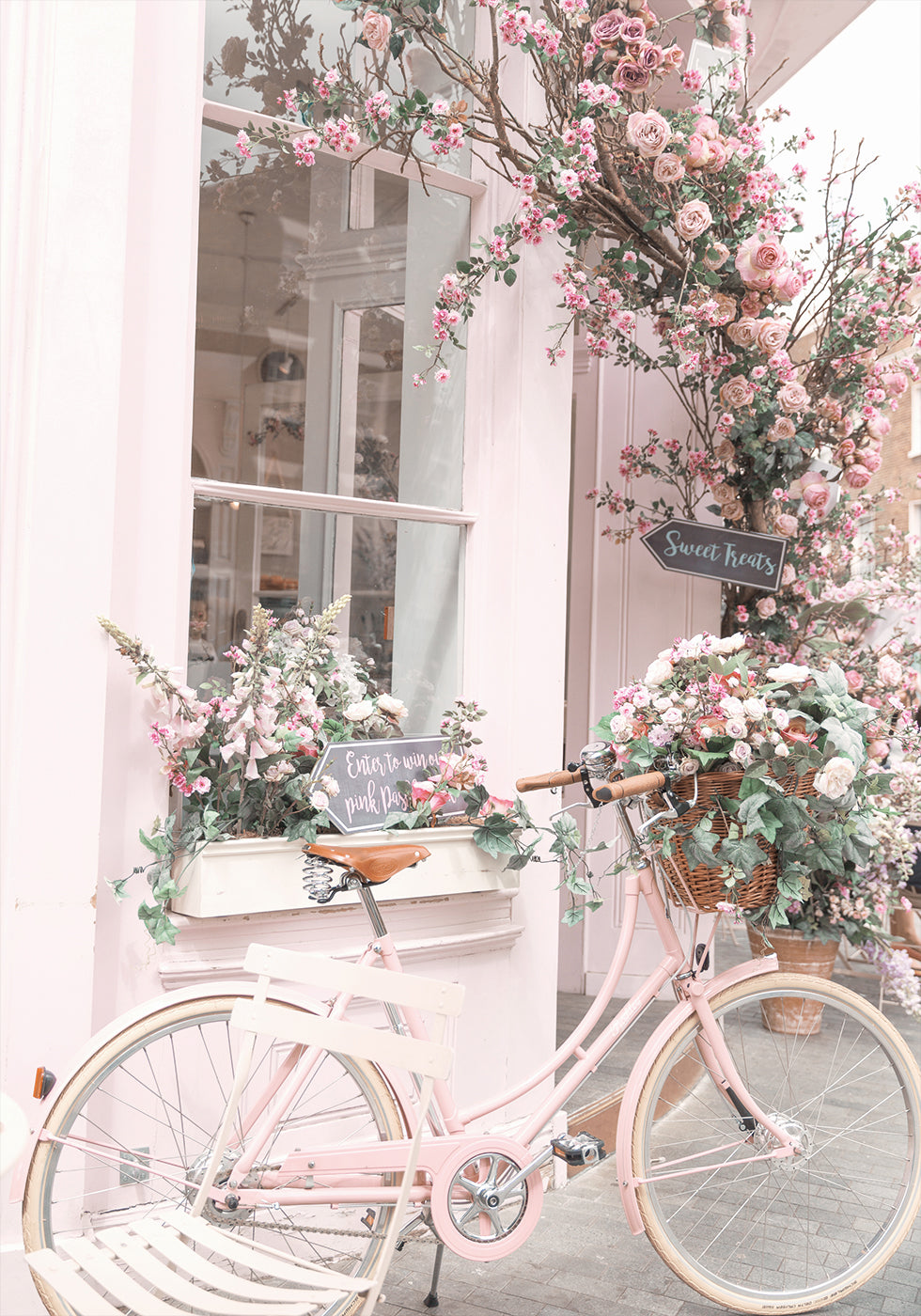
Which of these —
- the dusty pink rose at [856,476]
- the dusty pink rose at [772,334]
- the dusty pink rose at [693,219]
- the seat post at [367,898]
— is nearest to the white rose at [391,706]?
the seat post at [367,898]

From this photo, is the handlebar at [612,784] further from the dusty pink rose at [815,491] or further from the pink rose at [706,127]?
the dusty pink rose at [815,491]

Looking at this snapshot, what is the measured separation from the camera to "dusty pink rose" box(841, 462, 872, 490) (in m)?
3.96

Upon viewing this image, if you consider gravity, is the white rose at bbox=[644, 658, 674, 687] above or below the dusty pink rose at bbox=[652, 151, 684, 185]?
below

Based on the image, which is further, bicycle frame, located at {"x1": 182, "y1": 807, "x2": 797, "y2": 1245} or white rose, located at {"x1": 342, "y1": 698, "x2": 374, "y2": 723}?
white rose, located at {"x1": 342, "y1": 698, "x2": 374, "y2": 723}

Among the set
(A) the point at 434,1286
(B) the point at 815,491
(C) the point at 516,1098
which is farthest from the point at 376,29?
(A) the point at 434,1286

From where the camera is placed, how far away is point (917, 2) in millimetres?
7219

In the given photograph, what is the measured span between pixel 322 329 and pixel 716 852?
5.32ft

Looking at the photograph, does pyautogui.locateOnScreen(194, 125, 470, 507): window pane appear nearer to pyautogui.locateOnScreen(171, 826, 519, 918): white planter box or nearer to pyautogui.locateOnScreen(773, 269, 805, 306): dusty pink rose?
pyautogui.locateOnScreen(171, 826, 519, 918): white planter box

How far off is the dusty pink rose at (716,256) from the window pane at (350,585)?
111 cm

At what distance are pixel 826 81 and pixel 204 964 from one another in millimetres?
9247

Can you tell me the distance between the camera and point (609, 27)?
277 cm

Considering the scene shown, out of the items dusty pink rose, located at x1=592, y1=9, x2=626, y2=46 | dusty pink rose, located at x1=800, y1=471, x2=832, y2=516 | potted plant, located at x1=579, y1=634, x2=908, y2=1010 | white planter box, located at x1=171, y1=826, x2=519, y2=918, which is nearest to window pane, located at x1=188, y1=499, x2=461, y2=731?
white planter box, located at x1=171, y1=826, x2=519, y2=918

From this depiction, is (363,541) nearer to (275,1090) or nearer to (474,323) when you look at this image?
(474,323)

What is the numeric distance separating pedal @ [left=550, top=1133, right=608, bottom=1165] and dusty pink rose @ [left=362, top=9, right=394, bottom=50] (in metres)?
2.55
